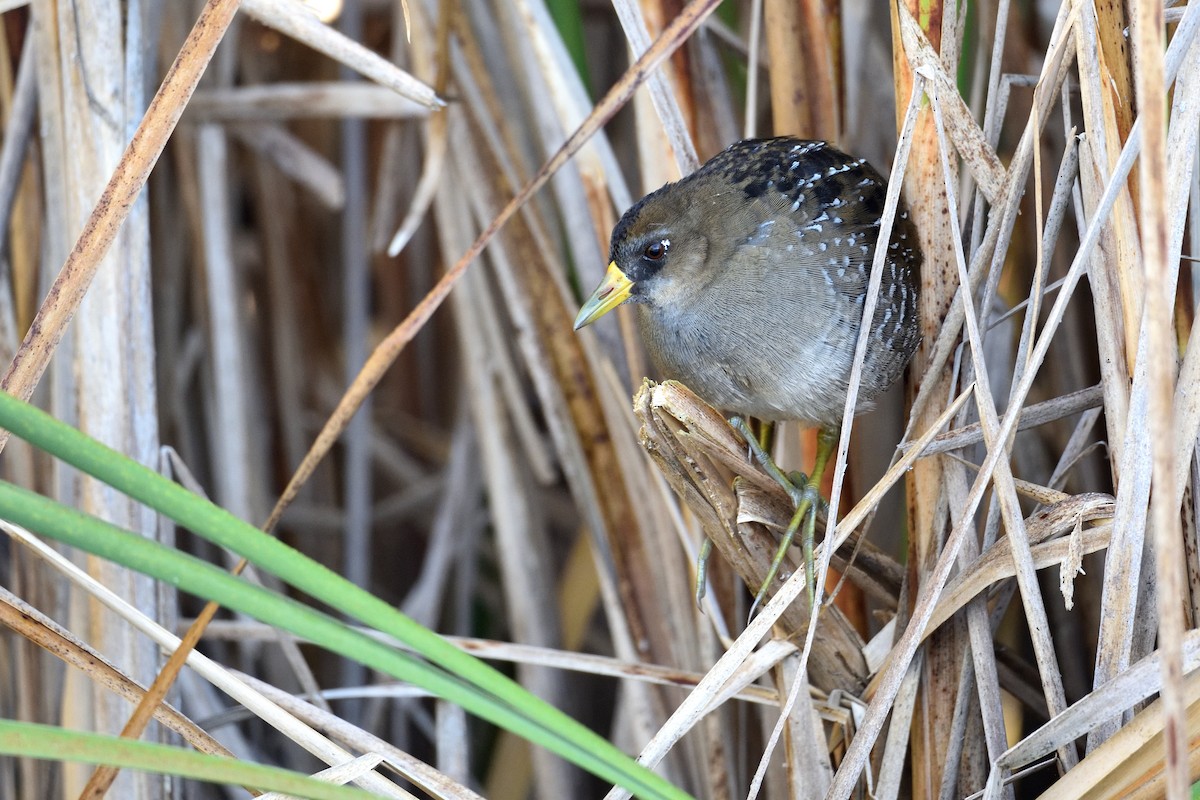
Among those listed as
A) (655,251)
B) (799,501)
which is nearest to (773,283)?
(655,251)

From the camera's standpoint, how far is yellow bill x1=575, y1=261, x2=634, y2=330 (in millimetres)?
1454

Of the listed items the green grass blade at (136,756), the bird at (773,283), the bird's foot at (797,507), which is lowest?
the bird's foot at (797,507)

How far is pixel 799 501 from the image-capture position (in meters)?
1.35

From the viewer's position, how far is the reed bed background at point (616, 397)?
1.06 m

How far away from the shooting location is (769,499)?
130 centimetres

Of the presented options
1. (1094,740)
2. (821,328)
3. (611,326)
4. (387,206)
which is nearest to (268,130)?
(387,206)

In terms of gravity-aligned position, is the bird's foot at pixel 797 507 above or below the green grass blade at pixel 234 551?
below

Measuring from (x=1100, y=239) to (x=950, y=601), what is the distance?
15.2 inches

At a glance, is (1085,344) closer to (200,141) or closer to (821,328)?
(821,328)

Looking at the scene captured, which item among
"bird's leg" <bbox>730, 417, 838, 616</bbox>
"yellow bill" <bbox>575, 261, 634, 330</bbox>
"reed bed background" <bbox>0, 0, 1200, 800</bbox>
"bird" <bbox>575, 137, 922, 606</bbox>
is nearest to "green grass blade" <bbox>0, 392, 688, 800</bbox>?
"reed bed background" <bbox>0, 0, 1200, 800</bbox>

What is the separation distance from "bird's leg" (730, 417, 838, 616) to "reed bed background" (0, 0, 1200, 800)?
3 centimetres

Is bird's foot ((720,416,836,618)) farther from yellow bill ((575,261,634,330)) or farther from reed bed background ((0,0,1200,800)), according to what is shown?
yellow bill ((575,261,634,330))

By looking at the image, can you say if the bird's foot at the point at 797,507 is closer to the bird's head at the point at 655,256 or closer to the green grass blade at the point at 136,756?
the bird's head at the point at 655,256

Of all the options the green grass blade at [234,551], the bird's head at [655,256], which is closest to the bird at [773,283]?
the bird's head at [655,256]
